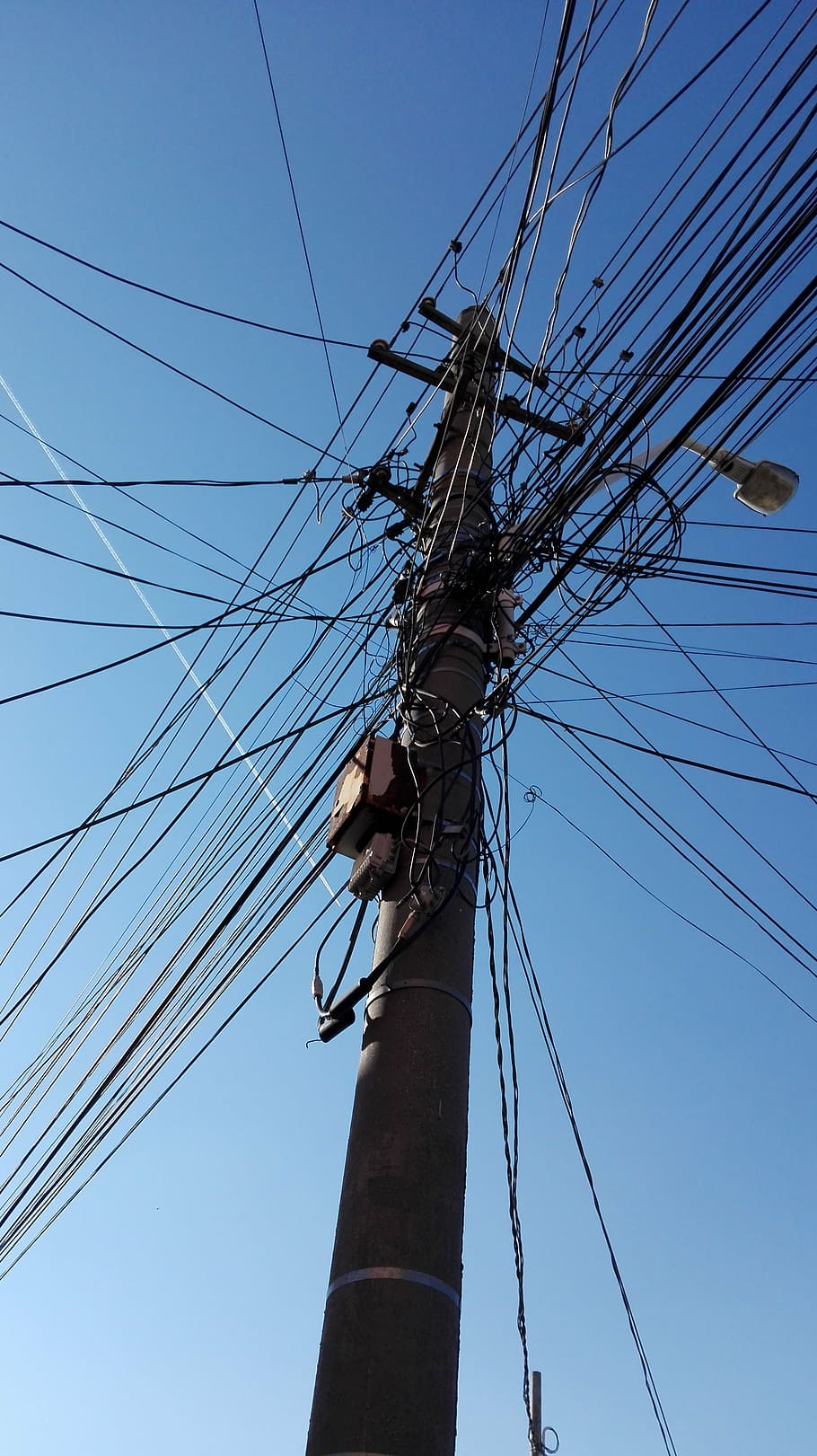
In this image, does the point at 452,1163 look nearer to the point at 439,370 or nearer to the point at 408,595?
the point at 408,595

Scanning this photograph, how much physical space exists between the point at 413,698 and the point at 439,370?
9.34ft

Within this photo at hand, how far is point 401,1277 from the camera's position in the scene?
7.64 feet

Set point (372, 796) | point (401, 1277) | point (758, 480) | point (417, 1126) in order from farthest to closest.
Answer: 1. point (758, 480)
2. point (372, 796)
3. point (417, 1126)
4. point (401, 1277)

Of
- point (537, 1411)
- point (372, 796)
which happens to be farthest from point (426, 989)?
point (537, 1411)

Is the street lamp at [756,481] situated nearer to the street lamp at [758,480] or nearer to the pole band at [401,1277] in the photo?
the street lamp at [758,480]

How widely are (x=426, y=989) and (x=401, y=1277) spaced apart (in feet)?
2.37

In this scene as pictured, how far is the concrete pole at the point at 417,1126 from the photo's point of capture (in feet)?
7.25

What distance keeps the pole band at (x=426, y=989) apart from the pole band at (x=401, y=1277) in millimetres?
688

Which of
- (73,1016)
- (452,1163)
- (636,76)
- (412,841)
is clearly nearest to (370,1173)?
(452,1163)

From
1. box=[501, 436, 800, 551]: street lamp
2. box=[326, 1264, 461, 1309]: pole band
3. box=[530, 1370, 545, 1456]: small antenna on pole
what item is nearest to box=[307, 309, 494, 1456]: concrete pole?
box=[326, 1264, 461, 1309]: pole band

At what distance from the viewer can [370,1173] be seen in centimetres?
251

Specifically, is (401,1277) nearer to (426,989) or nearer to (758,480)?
(426,989)

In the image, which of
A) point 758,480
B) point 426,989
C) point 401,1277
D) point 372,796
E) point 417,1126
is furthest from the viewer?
point 758,480

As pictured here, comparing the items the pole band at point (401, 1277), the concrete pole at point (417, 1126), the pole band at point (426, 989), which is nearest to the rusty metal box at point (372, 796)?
the concrete pole at point (417, 1126)
